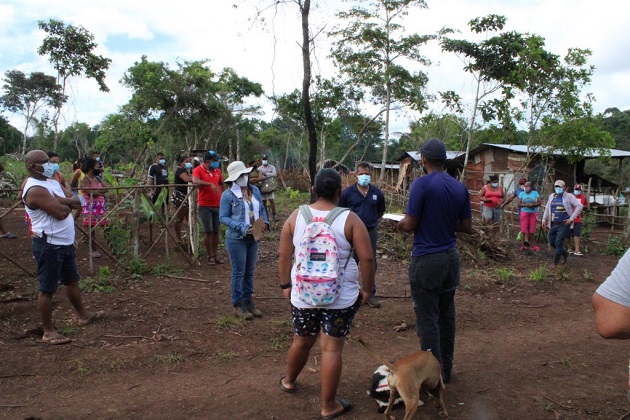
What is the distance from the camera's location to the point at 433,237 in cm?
358

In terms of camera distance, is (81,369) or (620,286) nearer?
(620,286)

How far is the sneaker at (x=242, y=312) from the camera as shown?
18.2 ft

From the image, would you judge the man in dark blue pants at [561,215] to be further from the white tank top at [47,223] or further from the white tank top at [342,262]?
the white tank top at [47,223]

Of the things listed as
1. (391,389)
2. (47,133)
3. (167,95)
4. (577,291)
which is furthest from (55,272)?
(47,133)

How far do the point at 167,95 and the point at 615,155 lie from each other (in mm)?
18350

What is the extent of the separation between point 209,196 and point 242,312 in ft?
9.25

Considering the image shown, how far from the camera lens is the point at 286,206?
61.2 ft

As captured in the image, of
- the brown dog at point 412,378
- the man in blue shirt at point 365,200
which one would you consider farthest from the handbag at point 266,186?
the brown dog at point 412,378

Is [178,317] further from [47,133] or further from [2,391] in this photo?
[47,133]

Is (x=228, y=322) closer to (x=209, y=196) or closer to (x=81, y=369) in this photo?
(x=81, y=369)

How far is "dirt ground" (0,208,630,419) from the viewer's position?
11.9 feet

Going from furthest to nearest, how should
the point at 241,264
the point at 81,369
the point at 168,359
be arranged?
the point at 241,264 → the point at 168,359 → the point at 81,369

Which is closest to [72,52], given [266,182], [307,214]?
[266,182]

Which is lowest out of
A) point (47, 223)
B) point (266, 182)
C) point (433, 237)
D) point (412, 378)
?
point (412, 378)
